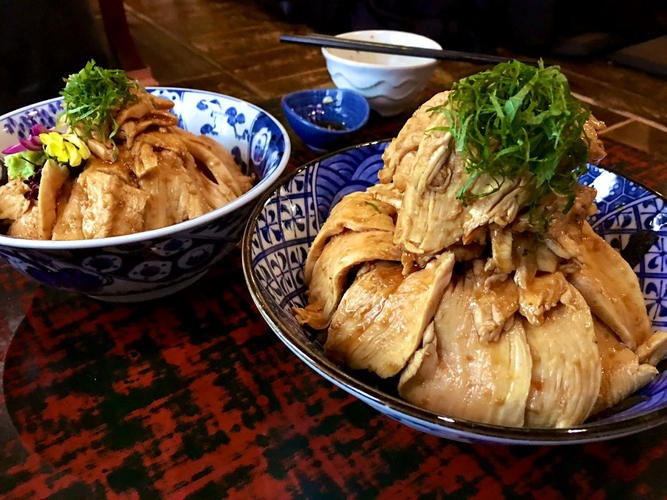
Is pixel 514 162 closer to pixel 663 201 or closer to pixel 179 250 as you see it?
pixel 663 201

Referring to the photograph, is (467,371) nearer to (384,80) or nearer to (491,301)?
(491,301)

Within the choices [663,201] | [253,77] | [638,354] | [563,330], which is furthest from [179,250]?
[253,77]

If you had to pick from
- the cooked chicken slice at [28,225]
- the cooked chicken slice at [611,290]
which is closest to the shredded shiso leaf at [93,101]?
the cooked chicken slice at [28,225]

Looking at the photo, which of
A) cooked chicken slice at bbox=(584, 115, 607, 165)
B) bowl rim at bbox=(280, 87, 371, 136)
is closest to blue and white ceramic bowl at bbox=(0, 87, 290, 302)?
bowl rim at bbox=(280, 87, 371, 136)

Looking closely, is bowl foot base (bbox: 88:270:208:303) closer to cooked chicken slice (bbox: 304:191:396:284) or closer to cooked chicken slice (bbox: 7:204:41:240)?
cooked chicken slice (bbox: 7:204:41:240)

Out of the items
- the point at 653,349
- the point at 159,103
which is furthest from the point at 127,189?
the point at 653,349
